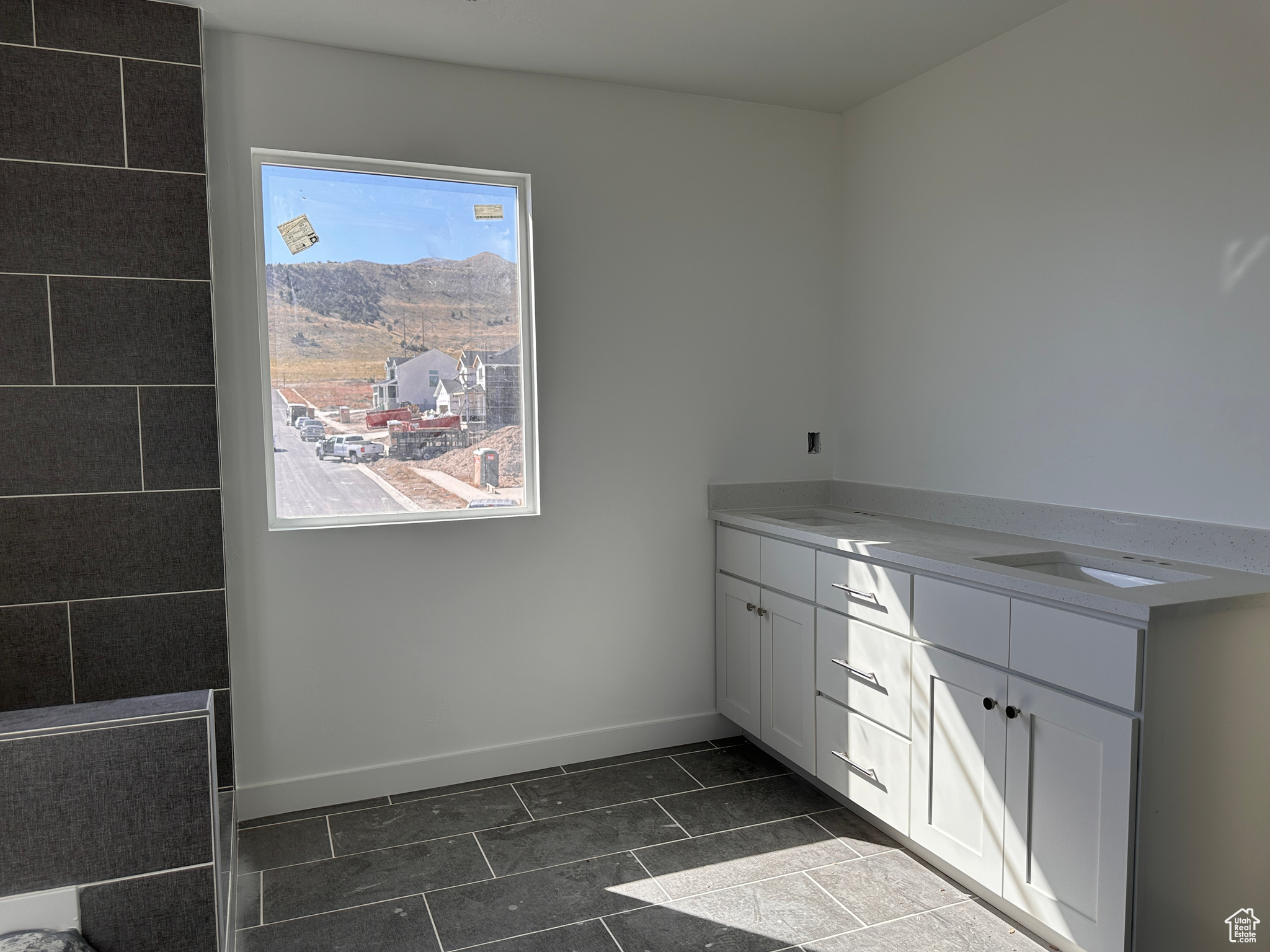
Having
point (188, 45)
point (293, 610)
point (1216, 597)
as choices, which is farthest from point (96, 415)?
point (1216, 597)

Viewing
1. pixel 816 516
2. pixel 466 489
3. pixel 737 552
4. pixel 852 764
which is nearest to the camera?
pixel 852 764

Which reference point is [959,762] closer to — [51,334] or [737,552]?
[737,552]

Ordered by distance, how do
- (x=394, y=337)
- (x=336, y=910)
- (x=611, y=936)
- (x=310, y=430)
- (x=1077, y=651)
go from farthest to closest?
1. (x=394, y=337)
2. (x=310, y=430)
3. (x=336, y=910)
4. (x=611, y=936)
5. (x=1077, y=651)

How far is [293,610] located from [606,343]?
1488 mm

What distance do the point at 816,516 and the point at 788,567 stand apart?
0.55m

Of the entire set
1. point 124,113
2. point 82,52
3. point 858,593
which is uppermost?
point 82,52

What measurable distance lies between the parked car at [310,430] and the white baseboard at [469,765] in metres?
1.18

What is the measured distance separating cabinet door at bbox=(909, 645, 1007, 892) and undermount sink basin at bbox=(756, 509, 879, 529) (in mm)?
985

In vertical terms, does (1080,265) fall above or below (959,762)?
above

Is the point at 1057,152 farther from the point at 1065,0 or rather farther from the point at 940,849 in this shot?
the point at 940,849

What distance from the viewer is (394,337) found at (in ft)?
9.86

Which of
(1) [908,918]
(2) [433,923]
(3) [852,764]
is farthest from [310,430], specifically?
(1) [908,918]

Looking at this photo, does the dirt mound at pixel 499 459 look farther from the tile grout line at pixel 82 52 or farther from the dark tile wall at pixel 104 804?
the dark tile wall at pixel 104 804

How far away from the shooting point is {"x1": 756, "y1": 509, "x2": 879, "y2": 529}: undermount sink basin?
3.31 meters
